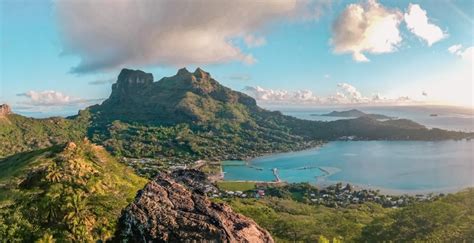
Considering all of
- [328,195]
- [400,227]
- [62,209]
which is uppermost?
[62,209]

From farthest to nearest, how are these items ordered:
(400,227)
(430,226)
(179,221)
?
1. (400,227)
2. (430,226)
3. (179,221)

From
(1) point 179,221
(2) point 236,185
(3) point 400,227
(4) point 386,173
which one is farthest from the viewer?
(4) point 386,173

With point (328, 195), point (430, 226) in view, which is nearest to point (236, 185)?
point (328, 195)

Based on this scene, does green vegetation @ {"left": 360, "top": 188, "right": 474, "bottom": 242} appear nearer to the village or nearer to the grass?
the village

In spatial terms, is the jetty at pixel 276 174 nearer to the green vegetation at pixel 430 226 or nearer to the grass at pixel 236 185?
the grass at pixel 236 185

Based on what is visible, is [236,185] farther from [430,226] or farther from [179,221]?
[179,221]

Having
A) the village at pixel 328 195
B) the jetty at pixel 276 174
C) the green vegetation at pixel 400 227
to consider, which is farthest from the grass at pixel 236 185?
the green vegetation at pixel 400 227
